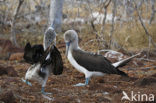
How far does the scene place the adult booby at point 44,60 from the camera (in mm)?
4487

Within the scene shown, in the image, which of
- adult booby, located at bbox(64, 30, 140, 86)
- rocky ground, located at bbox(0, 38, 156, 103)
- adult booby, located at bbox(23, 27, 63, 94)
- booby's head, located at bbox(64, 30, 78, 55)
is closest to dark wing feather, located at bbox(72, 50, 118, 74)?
adult booby, located at bbox(64, 30, 140, 86)

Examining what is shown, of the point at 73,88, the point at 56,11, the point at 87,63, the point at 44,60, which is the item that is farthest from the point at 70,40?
the point at 56,11

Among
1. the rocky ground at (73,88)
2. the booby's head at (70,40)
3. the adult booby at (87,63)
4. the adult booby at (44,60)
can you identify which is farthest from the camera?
the booby's head at (70,40)

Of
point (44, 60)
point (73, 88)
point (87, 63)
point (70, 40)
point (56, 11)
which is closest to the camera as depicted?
point (44, 60)

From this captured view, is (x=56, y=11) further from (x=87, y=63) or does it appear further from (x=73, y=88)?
(x=73, y=88)

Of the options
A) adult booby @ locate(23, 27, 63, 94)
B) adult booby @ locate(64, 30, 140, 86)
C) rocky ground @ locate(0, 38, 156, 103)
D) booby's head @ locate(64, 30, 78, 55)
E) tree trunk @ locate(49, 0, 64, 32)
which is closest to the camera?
rocky ground @ locate(0, 38, 156, 103)

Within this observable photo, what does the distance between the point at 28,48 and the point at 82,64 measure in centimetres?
140

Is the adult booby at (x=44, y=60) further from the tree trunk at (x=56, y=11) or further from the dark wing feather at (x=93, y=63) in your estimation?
the tree trunk at (x=56, y=11)

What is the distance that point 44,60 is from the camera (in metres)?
4.45

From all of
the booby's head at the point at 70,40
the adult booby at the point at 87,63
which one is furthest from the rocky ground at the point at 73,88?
the booby's head at the point at 70,40

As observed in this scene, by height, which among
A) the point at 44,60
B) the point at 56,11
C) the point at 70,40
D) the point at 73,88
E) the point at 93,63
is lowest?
the point at 73,88

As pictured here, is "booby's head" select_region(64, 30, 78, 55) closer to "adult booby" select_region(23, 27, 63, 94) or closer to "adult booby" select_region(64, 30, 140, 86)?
"adult booby" select_region(64, 30, 140, 86)

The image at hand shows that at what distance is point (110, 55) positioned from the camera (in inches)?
329

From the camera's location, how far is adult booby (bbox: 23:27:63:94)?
4.49 m
